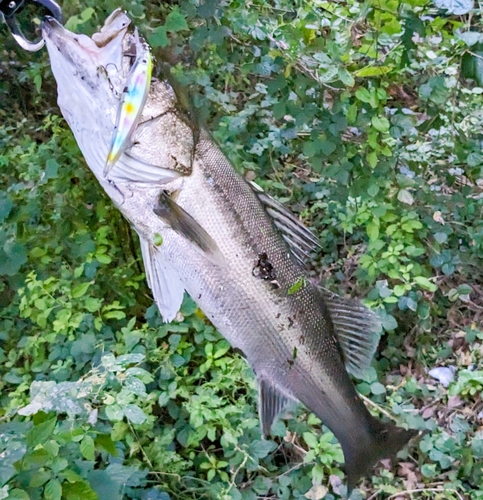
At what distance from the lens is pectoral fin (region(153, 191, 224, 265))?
3.53ft

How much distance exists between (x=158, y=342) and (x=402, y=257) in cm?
119

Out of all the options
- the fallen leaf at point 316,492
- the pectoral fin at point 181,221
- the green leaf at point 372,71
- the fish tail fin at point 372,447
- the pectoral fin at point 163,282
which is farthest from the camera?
the fallen leaf at point 316,492

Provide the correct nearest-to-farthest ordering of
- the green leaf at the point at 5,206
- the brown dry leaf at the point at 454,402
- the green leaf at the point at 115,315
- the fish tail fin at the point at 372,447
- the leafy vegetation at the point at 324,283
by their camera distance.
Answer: the fish tail fin at the point at 372,447, the leafy vegetation at the point at 324,283, the green leaf at the point at 5,206, the green leaf at the point at 115,315, the brown dry leaf at the point at 454,402

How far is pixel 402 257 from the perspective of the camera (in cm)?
224

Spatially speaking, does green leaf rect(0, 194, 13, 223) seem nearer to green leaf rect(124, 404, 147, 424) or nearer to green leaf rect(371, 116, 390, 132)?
green leaf rect(124, 404, 147, 424)

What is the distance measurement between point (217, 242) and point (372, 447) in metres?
0.72

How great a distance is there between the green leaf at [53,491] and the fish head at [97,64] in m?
0.74

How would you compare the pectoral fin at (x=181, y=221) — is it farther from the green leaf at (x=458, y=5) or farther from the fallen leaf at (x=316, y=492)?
the fallen leaf at (x=316, y=492)

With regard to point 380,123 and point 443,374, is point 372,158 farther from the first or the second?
point 443,374

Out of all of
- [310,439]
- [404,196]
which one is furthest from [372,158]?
[310,439]

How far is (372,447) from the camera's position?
135cm

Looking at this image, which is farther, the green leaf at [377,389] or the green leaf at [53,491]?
the green leaf at [377,389]

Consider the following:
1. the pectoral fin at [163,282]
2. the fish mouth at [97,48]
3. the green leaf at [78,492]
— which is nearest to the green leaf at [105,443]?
the green leaf at [78,492]

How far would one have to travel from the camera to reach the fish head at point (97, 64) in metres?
0.97
